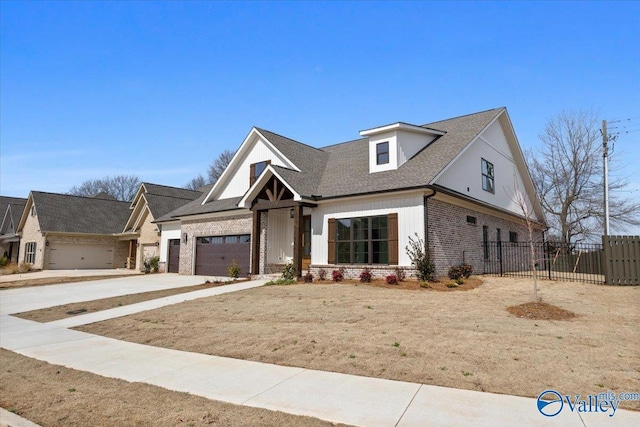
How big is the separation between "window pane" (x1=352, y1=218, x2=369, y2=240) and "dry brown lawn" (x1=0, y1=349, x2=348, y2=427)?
11.8m

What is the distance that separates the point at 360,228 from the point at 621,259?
9279mm

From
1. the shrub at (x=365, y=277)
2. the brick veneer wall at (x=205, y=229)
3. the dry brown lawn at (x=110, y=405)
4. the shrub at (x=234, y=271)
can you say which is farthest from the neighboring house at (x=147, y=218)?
the dry brown lawn at (x=110, y=405)

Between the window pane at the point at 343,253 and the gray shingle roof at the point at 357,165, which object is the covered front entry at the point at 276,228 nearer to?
the gray shingle roof at the point at 357,165

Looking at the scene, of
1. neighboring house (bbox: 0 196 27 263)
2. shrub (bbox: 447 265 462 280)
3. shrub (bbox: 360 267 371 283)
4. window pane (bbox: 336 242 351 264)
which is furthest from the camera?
neighboring house (bbox: 0 196 27 263)

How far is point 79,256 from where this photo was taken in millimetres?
Result: 34906

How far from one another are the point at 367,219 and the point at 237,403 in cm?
1232

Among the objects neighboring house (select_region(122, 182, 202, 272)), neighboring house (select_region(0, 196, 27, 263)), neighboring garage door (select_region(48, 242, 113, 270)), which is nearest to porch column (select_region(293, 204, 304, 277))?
neighboring house (select_region(122, 182, 202, 272))

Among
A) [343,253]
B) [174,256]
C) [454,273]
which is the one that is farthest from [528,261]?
[174,256]

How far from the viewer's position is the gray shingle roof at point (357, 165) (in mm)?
16703

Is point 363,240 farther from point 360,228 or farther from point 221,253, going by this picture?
point 221,253

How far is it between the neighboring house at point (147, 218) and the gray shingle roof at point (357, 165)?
7226mm

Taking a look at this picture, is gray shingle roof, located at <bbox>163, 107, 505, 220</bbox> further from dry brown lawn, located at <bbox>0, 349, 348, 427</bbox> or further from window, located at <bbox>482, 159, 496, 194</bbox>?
dry brown lawn, located at <bbox>0, 349, 348, 427</bbox>

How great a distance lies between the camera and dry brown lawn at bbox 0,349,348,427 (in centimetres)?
465

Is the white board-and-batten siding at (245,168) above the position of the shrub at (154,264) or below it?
above
